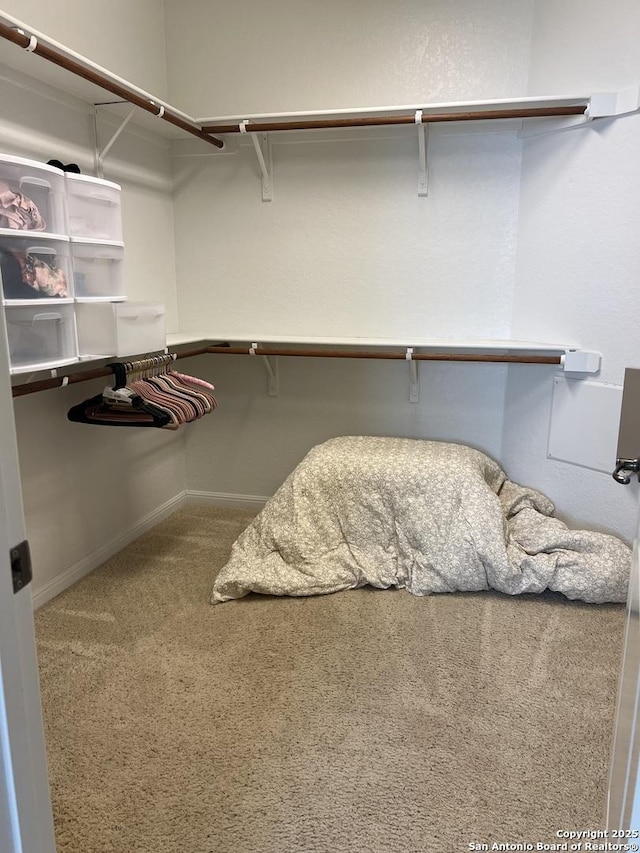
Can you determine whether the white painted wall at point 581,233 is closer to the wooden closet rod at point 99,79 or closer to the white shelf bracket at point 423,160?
the white shelf bracket at point 423,160

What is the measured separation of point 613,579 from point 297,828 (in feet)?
4.99

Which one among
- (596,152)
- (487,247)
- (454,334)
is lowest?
(454,334)

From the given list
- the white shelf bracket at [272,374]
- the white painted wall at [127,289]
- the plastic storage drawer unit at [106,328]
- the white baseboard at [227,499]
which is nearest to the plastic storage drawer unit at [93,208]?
the plastic storage drawer unit at [106,328]

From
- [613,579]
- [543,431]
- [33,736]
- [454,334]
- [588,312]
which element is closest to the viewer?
[33,736]

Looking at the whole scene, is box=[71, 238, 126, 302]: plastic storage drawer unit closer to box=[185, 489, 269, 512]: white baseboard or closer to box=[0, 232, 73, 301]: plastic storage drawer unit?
box=[0, 232, 73, 301]: plastic storage drawer unit

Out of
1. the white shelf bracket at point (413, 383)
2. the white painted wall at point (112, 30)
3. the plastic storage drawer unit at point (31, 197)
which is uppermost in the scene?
the white painted wall at point (112, 30)

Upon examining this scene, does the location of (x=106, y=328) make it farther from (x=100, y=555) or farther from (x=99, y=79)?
(x=100, y=555)

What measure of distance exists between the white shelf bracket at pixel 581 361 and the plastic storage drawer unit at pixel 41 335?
6.28ft

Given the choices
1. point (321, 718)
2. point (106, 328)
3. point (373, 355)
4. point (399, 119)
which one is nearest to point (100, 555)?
point (106, 328)

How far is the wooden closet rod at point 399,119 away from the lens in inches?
94.2

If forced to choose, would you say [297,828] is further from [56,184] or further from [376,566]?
[56,184]

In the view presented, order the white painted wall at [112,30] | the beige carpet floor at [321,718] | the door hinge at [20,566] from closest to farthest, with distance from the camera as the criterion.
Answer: the door hinge at [20,566] < the beige carpet floor at [321,718] < the white painted wall at [112,30]

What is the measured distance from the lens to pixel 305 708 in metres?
1.84

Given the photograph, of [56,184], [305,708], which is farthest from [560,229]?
[305,708]
